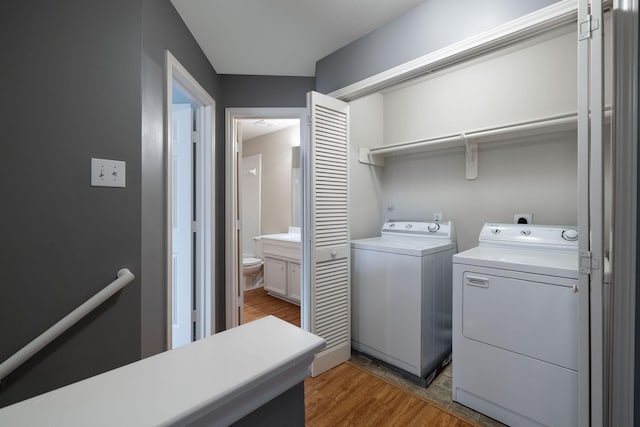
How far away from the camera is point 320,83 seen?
Answer: 2.39 metres

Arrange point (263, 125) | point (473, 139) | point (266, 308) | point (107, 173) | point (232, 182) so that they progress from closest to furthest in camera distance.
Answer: point (107, 173)
point (473, 139)
point (232, 182)
point (266, 308)
point (263, 125)

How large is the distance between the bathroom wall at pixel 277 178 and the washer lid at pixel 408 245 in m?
1.97

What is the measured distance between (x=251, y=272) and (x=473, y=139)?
3175 mm

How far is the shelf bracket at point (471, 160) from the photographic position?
7.70ft

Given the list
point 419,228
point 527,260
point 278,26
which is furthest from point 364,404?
point 278,26

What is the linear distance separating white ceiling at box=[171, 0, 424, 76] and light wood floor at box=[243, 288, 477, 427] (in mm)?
2447

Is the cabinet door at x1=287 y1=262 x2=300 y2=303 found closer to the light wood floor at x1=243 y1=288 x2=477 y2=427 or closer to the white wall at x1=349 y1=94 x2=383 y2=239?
the white wall at x1=349 y1=94 x2=383 y2=239

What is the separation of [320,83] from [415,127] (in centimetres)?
102

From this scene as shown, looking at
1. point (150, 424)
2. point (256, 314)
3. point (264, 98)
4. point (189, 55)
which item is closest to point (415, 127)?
point (264, 98)

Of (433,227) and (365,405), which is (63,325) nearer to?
(365,405)

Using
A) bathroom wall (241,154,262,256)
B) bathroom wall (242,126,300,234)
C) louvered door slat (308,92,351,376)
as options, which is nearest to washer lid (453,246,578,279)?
louvered door slat (308,92,351,376)

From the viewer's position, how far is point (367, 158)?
8.84 ft

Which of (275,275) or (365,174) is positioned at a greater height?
(365,174)

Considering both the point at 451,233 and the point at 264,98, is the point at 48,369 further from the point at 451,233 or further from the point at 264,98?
the point at 451,233
